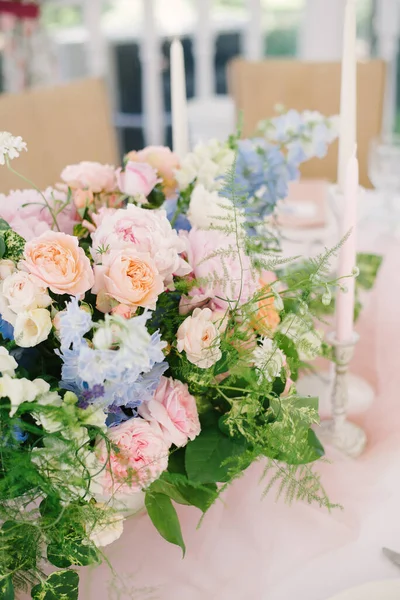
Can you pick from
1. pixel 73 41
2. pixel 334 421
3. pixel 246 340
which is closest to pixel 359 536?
pixel 334 421

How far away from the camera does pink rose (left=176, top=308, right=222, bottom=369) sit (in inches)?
22.0

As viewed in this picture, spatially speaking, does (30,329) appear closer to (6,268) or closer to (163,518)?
(6,268)

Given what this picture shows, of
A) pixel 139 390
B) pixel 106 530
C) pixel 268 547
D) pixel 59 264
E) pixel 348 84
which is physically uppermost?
pixel 348 84

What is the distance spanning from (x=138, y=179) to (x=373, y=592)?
19.5 inches

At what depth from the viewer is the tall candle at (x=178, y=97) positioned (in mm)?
848

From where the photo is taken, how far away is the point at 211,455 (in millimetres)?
602

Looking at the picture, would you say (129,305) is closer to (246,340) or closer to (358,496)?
(246,340)

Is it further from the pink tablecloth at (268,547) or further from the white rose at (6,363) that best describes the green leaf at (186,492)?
the white rose at (6,363)

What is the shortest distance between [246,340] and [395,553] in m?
0.27

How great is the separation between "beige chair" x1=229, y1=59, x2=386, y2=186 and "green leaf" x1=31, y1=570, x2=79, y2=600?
1.89m

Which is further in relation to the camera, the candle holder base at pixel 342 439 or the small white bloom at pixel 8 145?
the candle holder base at pixel 342 439

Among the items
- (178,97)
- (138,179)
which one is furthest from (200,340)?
(178,97)

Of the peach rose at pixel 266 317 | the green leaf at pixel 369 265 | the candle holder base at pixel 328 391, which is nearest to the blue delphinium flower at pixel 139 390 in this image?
the peach rose at pixel 266 317

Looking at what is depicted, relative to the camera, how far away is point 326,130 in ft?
3.01
